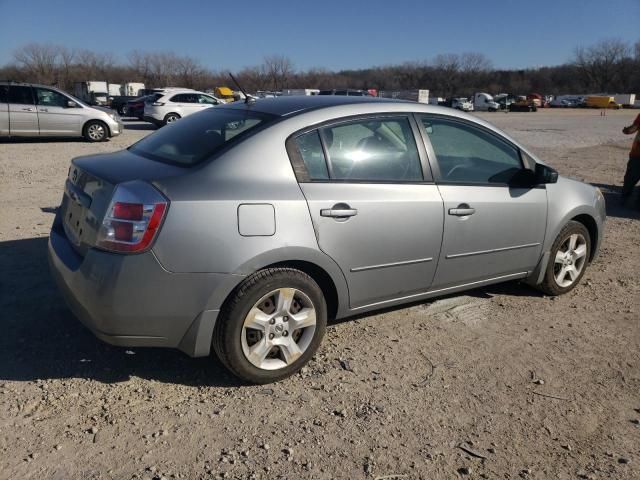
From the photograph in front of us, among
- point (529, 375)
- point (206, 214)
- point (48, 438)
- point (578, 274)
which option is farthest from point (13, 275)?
point (578, 274)

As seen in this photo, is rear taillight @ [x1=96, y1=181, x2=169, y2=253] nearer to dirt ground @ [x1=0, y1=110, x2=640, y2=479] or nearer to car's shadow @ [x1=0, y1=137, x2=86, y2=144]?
dirt ground @ [x1=0, y1=110, x2=640, y2=479]

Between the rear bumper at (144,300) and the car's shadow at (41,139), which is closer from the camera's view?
the rear bumper at (144,300)

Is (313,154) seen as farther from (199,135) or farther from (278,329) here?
(278,329)

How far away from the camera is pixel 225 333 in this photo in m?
2.96

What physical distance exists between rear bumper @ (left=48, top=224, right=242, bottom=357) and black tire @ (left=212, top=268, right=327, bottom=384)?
6cm

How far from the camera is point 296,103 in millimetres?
3621

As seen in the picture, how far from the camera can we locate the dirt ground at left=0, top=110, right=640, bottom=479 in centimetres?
254

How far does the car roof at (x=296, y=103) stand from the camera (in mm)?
3459

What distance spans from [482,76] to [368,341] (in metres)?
134

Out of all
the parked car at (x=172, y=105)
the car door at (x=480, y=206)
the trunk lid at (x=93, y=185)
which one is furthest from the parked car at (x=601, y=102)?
the trunk lid at (x=93, y=185)

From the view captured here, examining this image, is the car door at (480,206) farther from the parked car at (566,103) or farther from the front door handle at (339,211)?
the parked car at (566,103)

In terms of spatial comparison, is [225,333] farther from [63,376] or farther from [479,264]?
[479,264]

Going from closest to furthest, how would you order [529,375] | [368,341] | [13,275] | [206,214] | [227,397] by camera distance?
1. [206,214]
2. [227,397]
3. [529,375]
4. [368,341]
5. [13,275]

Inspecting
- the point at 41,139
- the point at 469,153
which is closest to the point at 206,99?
the point at 41,139
